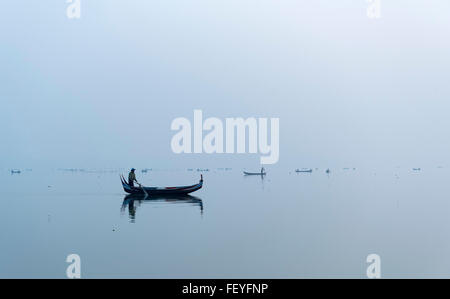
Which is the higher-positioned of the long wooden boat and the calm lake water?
the long wooden boat

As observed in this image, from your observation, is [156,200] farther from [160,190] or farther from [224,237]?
[224,237]

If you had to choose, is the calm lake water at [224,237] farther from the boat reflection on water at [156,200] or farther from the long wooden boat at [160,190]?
the long wooden boat at [160,190]

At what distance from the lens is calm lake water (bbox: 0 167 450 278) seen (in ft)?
16.8

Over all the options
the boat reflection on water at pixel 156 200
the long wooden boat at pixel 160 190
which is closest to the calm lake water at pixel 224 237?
the boat reflection on water at pixel 156 200

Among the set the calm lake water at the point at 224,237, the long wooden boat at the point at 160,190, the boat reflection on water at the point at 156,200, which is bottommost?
the calm lake water at the point at 224,237

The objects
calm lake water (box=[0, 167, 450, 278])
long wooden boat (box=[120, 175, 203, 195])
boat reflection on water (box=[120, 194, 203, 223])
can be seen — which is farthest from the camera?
long wooden boat (box=[120, 175, 203, 195])

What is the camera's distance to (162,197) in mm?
10625

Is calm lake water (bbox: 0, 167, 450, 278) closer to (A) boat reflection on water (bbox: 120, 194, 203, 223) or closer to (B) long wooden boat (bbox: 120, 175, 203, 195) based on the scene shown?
(A) boat reflection on water (bbox: 120, 194, 203, 223)

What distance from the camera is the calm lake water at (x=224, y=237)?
202 inches

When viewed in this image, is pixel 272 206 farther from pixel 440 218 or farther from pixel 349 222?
pixel 440 218

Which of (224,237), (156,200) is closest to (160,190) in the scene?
(156,200)

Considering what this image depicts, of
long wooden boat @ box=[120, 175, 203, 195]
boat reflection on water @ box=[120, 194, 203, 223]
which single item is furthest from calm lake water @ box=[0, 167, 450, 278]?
long wooden boat @ box=[120, 175, 203, 195]

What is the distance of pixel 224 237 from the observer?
686 cm
